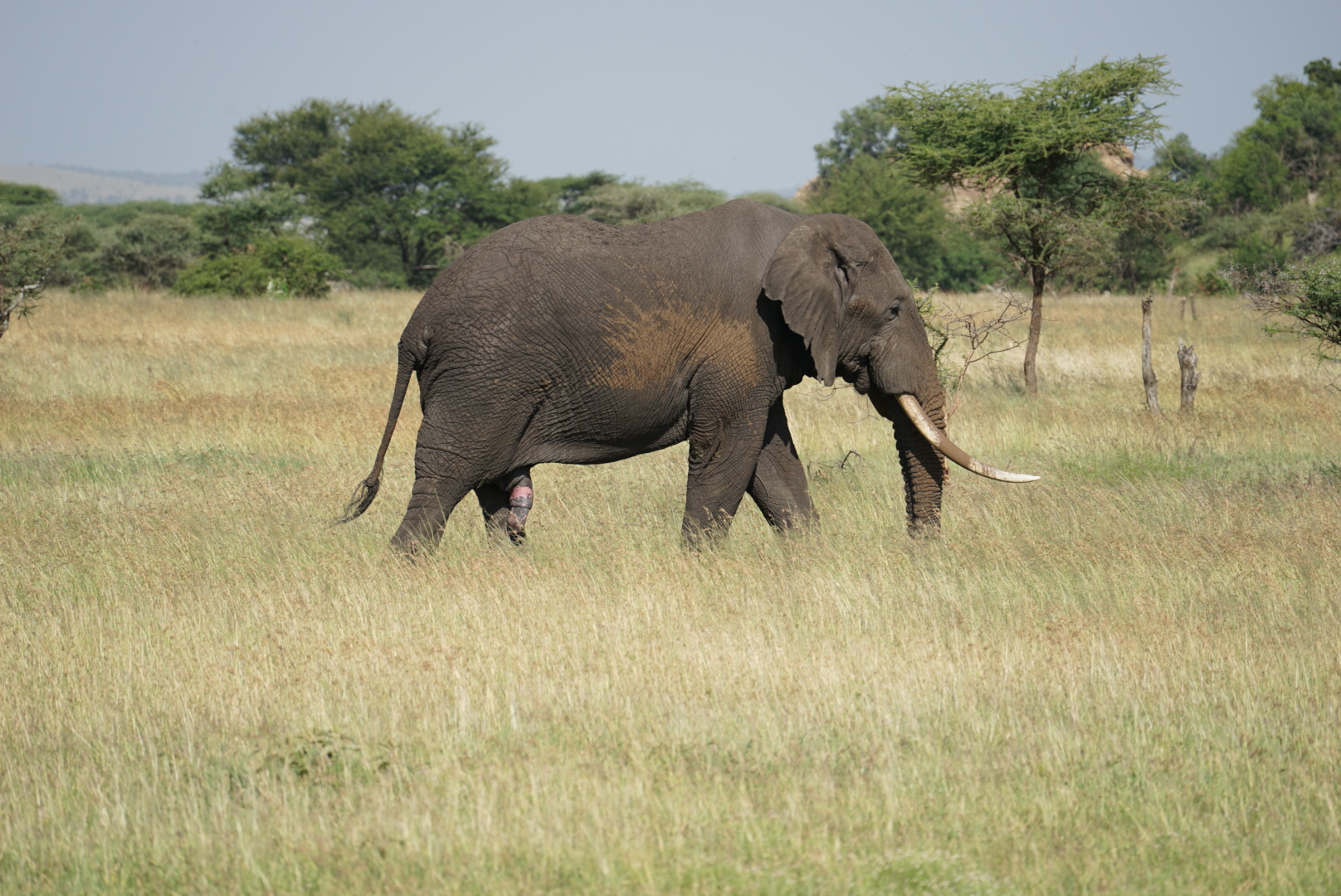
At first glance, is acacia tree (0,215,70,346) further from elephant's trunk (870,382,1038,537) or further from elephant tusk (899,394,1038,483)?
elephant tusk (899,394,1038,483)

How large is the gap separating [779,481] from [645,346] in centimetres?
139

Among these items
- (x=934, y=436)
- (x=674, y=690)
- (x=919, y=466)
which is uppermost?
(x=934, y=436)

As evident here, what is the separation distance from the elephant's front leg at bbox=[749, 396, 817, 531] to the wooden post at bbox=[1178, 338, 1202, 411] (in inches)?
265

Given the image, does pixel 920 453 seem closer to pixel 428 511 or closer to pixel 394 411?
pixel 428 511

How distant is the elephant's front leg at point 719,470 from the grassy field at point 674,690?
34 centimetres

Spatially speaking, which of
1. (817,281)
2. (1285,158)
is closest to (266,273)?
(817,281)

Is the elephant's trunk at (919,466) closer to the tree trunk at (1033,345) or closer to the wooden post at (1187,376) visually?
the wooden post at (1187,376)

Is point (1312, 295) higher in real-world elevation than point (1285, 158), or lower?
lower

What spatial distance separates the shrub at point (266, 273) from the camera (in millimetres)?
28922

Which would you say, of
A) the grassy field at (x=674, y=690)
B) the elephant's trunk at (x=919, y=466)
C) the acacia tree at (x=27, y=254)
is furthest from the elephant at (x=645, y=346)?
the acacia tree at (x=27, y=254)

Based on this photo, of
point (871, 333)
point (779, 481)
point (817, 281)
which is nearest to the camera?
point (817, 281)

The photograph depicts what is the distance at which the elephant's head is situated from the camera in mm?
6828

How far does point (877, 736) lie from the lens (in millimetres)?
4527

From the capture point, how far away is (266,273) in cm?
2938
